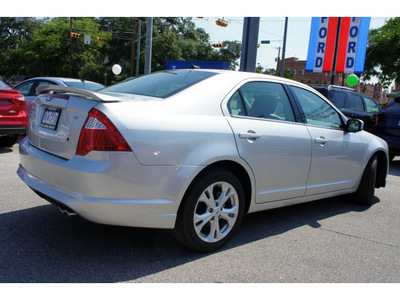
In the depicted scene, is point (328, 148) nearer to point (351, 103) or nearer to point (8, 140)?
point (8, 140)

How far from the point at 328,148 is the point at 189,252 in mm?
1964

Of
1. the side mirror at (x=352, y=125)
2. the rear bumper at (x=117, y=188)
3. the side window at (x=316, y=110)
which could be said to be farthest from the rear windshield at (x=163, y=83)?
the side mirror at (x=352, y=125)

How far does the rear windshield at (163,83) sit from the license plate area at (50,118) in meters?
0.69

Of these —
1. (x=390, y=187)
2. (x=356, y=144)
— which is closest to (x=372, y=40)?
(x=390, y=187)

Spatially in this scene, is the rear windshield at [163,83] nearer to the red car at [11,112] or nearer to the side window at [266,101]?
the side window at [266,101]

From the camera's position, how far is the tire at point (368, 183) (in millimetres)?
4809

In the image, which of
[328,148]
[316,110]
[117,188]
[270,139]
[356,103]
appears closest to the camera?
[117,188]

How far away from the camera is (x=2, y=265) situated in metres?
2.62

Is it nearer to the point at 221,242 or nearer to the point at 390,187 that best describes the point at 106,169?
the point at 221,242

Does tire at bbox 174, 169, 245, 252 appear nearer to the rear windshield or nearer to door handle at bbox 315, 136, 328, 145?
the rear windshield

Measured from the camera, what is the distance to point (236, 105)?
3273mm

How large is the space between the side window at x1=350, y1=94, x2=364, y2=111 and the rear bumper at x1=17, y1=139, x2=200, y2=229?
9.21m

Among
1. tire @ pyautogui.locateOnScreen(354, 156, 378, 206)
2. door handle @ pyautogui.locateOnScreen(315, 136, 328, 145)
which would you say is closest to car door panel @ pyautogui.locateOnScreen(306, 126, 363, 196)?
door handle @ pyautogui.locateOnScreen(315, 136, 328, 145)

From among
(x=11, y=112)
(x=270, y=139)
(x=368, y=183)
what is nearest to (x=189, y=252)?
(x=270, y=139)
